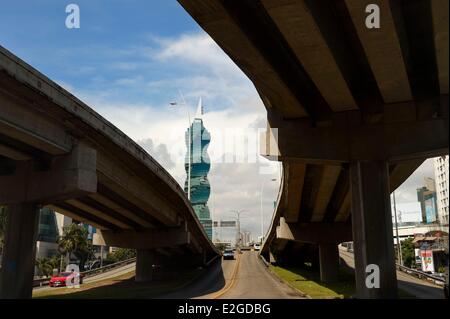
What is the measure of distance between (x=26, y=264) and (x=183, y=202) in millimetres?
19900

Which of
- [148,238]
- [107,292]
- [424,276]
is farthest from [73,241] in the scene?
[424,276]

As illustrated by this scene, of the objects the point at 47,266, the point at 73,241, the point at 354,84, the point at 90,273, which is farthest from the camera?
the point at 73,241

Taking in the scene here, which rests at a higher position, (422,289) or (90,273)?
(90,273)

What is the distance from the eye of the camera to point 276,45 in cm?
1574

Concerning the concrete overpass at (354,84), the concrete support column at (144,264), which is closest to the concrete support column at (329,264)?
the concrete support column at (144,264)

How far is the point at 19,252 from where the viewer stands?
23.3 metres

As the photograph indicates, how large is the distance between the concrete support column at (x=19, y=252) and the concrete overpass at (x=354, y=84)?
Answer: 12859 millimetres

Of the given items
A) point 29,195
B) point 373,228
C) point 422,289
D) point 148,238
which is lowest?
point 422,289

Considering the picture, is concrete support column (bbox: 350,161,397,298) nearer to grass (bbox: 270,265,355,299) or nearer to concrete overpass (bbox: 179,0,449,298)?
concrete overpass (bbox: 179,0,449,298)

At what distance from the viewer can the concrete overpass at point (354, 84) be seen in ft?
43.4

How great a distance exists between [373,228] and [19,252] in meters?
17.3

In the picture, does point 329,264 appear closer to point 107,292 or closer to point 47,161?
point 107,292

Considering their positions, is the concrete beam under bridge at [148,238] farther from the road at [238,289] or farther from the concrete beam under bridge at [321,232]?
the concrete beam under bridge at [321,232]

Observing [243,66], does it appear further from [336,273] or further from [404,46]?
[336,273]
